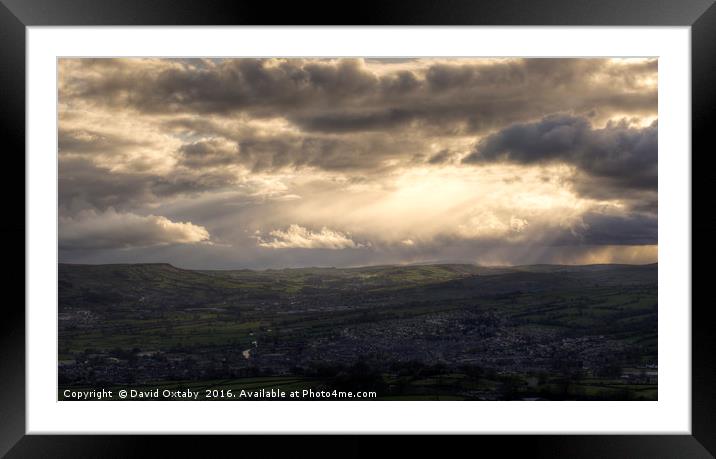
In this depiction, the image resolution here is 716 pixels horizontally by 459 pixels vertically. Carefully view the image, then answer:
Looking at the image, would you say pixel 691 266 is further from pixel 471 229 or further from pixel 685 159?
pixel 471 229

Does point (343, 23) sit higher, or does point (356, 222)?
point (343, 23)

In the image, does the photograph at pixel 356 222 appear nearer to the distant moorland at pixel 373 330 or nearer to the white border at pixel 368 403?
the distant moorland at pixel 373 330

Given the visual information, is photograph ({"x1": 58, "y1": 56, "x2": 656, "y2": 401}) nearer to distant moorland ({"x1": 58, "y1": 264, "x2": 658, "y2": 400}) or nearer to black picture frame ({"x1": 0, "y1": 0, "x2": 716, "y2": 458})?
distant moorland ({"x1": 58, "y1": 264, "x2": 658, "y2": 400})

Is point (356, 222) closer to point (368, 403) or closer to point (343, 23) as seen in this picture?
point (368, 403)

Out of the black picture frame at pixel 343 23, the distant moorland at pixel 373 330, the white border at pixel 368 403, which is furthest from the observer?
the distant moorland at pixel 373 330

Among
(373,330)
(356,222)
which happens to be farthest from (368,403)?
(356,222)

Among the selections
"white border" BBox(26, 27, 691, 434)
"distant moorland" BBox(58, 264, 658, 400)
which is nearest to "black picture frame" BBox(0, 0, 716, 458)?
"white border" BBox(26, 27, 691, 434)

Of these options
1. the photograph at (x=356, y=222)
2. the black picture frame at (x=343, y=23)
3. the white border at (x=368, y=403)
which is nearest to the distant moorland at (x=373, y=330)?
the photograph at (x=356, y=222)
